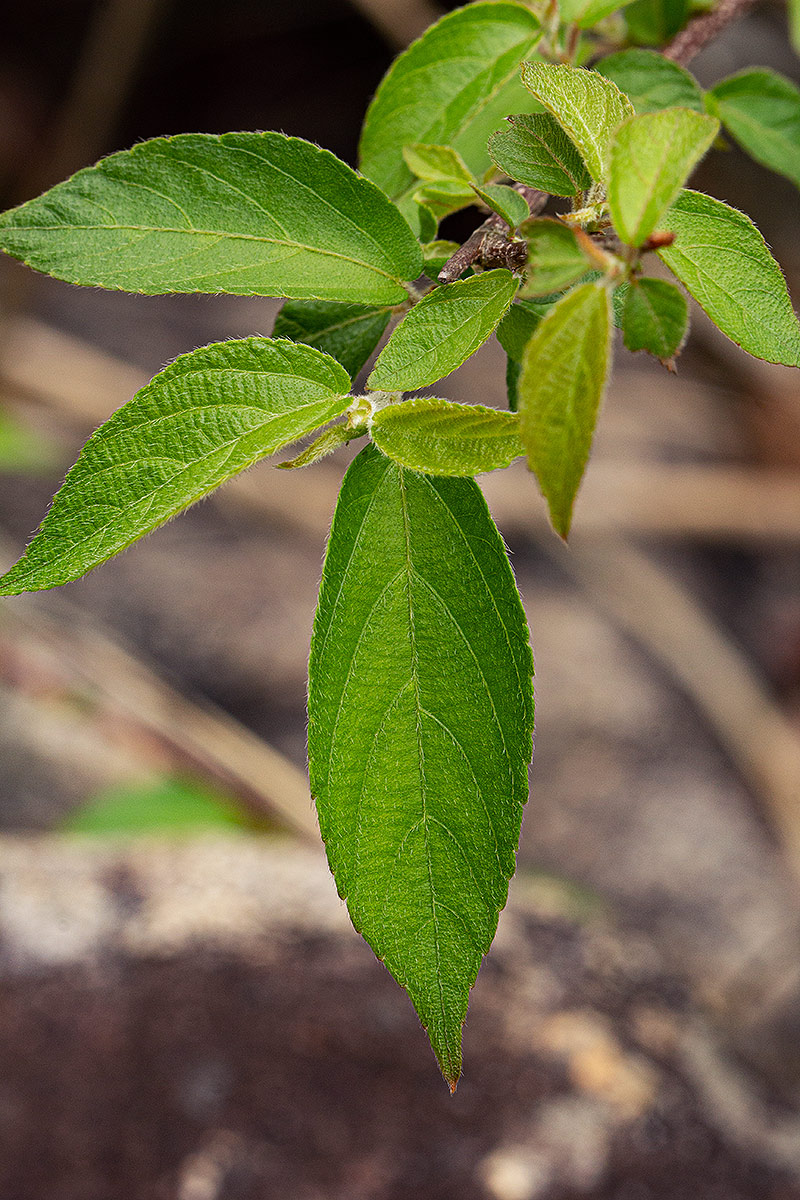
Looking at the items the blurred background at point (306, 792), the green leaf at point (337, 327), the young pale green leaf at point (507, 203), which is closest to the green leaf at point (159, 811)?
the blurred background at point (306, 792)

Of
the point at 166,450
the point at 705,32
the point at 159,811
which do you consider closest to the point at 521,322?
the point at 166,450

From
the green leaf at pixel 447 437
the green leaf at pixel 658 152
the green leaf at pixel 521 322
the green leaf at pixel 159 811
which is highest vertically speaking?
the green leaf at pixel 658 152

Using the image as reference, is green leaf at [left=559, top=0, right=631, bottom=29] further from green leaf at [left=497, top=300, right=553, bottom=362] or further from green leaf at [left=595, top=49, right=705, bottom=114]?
green leaf at [left=497, top=300, right=553, bottom=362]

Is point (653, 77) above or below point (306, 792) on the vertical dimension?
above

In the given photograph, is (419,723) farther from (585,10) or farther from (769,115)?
(769,115)

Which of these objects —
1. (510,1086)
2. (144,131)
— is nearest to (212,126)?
(144,131)

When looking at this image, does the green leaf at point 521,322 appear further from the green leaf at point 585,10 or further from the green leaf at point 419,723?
the green leaf at point 585,10

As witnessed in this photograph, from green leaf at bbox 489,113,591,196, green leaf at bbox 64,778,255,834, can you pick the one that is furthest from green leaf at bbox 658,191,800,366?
green leaf at bbox 64,778,255,834
